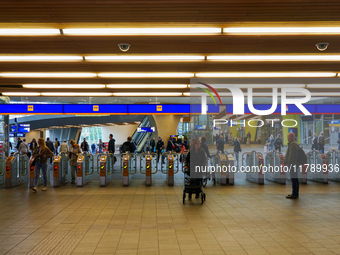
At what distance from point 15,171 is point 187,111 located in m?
6.27

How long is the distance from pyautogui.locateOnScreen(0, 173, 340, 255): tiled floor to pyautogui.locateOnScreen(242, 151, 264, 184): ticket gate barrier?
4.38ft

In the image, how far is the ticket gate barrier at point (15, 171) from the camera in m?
9.27

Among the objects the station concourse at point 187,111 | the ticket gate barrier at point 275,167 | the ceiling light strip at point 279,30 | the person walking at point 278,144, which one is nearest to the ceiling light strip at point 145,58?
the station concourse at point 187,111

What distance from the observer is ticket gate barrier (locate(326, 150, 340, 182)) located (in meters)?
10.2

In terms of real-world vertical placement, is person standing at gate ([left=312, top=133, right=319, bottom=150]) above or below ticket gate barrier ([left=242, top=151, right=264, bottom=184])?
above

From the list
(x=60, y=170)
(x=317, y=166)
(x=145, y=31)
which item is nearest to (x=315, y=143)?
(x=317, y=166)

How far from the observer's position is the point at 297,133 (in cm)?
1036

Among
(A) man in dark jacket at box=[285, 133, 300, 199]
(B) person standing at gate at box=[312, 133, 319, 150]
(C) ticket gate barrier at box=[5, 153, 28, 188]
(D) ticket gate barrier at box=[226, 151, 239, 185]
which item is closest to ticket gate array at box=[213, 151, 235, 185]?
(D) ticket gate barrier at box=[226, 151, 239, 185]

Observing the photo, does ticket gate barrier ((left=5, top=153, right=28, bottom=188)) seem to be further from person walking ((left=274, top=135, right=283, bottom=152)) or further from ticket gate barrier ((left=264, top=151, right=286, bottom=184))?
person walking ((left=274, top=135, right=283, bottom=152))

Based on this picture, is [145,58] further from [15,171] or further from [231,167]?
[15,171]

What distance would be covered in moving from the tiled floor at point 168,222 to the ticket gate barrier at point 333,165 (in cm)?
211

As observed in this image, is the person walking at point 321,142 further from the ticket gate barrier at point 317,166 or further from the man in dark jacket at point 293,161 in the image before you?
the man in dark jacket at point 293,161

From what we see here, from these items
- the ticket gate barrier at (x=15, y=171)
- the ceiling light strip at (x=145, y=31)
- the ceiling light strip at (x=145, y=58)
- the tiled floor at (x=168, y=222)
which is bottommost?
the tiled floor at (x=168, y=222)

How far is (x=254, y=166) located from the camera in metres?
10.1
